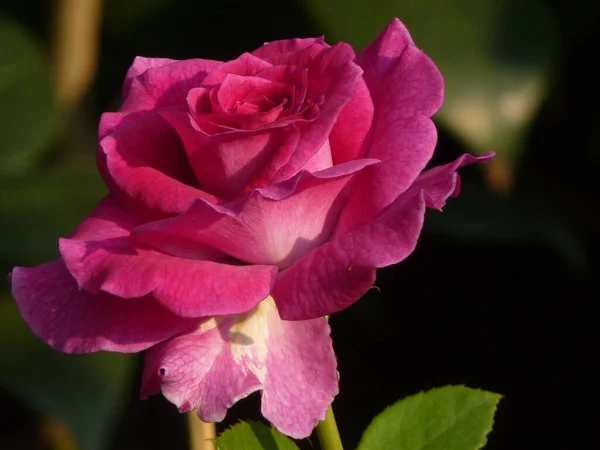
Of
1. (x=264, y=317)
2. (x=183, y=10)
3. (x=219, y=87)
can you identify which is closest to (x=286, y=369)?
(x=264, y=317)

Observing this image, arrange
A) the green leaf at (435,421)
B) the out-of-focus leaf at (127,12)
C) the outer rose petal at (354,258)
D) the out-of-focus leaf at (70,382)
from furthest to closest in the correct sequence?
the out-of-focus leaf at (127,12) → the out-of-focus leaf at (70,382) → the green leaf at (435,421) → the outer rose petal at (354,258)

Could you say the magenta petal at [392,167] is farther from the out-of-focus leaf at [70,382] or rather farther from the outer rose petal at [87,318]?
the out-of-focus leaf at [70,382]

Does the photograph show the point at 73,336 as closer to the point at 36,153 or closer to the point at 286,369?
the point at 286,369

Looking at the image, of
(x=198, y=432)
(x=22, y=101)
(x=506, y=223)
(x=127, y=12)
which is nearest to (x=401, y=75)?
(x=198, y=432)

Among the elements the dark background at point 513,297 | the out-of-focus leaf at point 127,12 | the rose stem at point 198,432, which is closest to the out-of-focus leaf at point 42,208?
the dark background at point 513,297

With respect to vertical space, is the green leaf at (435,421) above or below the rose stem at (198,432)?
above

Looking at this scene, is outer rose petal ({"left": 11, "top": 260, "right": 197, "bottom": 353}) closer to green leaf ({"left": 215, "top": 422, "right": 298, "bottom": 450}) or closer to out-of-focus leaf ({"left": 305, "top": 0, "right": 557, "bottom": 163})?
green leaf ({"left": 215, "top": 422, "right": 298, "bottom": 450})
